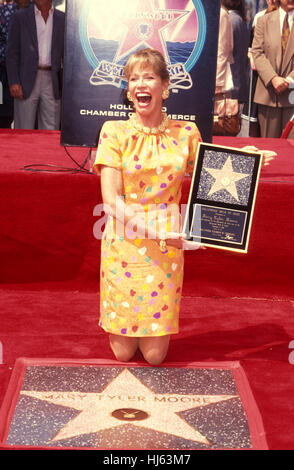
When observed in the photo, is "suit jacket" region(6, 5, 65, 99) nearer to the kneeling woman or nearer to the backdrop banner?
the backdrop banner

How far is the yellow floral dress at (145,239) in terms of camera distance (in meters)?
2.46

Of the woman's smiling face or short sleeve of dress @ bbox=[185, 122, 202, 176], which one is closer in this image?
the woman's smiling face

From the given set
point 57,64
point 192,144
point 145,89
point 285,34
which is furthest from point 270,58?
point 145,89

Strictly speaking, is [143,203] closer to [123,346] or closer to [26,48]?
[123,346]

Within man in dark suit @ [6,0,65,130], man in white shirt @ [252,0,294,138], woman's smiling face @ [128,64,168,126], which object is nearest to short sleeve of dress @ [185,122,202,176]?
woman's smiling face @ [128,64,168,126]

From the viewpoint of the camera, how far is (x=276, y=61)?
4.68m

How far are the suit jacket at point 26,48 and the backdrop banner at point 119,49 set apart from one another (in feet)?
5.61

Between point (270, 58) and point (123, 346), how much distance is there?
272cm

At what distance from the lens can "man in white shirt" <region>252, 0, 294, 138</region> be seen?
183 inches

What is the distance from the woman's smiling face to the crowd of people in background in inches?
92.7

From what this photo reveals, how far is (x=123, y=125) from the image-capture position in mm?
2506

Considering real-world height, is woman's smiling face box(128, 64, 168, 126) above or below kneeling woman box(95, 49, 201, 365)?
above

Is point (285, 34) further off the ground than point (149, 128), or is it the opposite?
point (285, 34)

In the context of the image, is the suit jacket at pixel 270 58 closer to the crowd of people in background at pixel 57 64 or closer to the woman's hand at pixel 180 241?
the crowd of people in background at pixel 57 64
